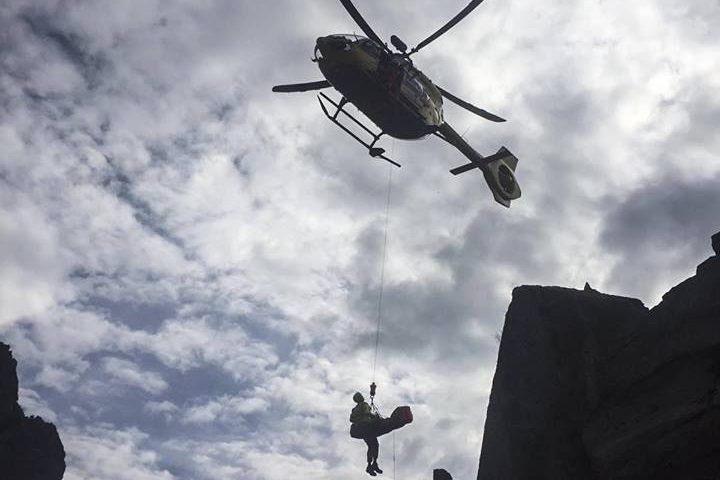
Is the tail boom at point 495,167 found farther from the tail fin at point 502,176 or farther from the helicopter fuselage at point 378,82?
the helicopter fuselage at point 378,82

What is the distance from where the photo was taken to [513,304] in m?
15.9

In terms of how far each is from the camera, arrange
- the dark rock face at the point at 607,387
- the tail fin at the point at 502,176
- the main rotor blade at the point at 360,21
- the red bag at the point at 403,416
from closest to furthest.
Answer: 1. the dark rock face at the point at 607,387
2. the main rotor blade at the point at 360,21
3. the red bag at the point at 403,416
4. the tail fin at the point at 502,176

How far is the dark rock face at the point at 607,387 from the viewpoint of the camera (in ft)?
35.6

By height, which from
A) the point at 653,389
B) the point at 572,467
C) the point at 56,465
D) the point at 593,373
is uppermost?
the point at 56,465

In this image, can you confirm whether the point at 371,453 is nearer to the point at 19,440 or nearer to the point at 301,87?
the point at 301,87

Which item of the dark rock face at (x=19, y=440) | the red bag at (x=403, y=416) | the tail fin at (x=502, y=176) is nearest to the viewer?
the red bag at (x=403, y=416)

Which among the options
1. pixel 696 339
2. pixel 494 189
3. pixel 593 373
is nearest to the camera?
pixel 696 339

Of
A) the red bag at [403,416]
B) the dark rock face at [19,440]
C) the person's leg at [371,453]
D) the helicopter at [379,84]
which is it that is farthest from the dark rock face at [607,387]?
the dark rock face at [19,440]

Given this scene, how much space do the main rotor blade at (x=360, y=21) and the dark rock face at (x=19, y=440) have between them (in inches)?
2350

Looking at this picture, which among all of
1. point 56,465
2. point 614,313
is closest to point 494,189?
point 614,313

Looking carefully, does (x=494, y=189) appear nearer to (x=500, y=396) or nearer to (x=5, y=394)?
(x=500, y=396)

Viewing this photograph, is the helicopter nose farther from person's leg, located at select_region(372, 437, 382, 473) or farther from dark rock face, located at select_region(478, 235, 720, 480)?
person's leg, located at select_region(372, 437, 382, 473)

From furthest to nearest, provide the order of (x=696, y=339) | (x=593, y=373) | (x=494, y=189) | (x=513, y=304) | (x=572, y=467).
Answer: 1. (x=494, y=189)
2. (x=513, y=304)
3. (x=593, y=373)
4. (x=572, y=467)
5. (x=696, y=339)

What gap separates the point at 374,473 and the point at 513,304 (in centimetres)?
703
